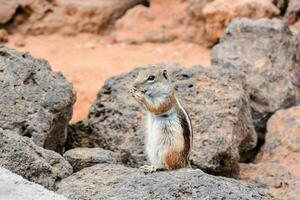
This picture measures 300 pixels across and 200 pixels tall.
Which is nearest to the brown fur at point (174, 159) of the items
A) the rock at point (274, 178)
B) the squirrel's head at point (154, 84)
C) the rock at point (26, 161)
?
the squirrel's head at point (154, 84)

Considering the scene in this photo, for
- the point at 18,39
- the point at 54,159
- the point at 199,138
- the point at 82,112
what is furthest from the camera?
the point at 18,39

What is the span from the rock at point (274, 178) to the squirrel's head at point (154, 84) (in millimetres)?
1612

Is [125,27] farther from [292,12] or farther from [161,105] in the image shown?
[161,105]

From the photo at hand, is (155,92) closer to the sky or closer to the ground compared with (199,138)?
closer to the sky

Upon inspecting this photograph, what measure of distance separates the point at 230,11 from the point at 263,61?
9.75 ft

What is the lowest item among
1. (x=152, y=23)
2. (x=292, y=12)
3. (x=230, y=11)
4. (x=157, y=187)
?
(x=152, y=23)

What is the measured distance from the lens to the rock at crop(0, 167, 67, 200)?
5785 mm

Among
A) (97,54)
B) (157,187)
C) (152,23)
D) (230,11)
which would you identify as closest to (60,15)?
(97,54)

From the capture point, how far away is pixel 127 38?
15227 mm

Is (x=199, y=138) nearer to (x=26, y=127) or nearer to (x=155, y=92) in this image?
(x=155, y=92)

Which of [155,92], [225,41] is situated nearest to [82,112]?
[225,41]

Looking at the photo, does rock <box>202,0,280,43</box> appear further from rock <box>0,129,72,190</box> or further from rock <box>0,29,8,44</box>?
rock <box>0,129,72,190</box>

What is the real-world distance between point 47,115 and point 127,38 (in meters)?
6.93

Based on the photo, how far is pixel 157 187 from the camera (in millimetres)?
6492
